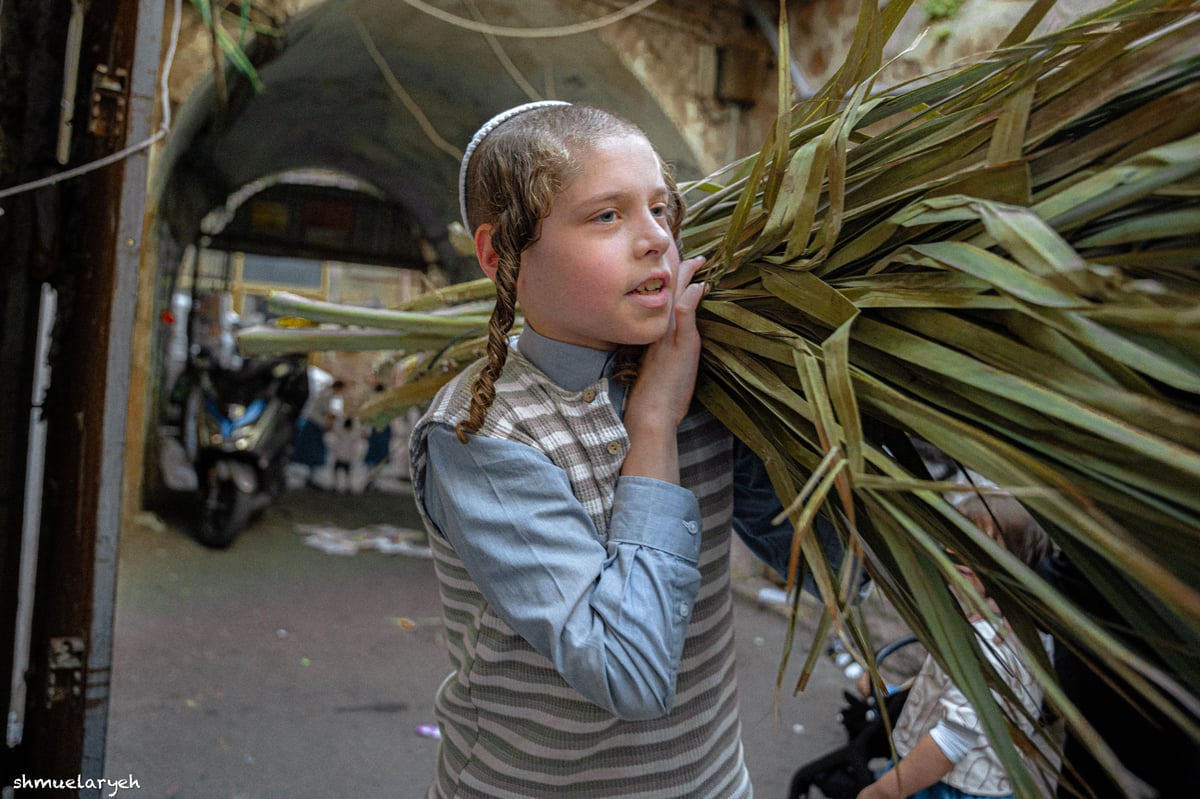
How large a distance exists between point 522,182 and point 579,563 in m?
0.38

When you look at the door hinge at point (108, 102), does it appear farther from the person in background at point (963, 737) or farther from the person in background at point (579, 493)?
the person in background at point (963, 737)

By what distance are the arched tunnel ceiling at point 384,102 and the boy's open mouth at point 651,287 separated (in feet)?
9.44

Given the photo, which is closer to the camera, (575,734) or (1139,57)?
(1139,57)

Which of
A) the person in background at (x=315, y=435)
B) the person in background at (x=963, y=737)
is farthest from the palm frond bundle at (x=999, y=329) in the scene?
the person in background at (x=315, y=435)

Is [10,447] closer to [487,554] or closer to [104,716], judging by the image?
[104,716]

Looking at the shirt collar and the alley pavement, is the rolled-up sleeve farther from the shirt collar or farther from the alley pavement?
the alley pavement

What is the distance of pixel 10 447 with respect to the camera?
177 centimetres

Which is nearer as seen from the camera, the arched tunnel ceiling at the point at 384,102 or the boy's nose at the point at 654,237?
the boy's nose at the point at 654,237

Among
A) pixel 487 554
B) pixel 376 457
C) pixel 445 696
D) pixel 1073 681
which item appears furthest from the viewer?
pixel 376 457

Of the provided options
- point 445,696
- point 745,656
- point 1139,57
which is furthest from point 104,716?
point 745,656

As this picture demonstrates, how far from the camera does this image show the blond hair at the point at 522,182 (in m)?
0.91

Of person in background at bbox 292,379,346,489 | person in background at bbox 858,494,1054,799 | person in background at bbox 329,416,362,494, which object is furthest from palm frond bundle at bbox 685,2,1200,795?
person in background at bbox 292,379,346,489

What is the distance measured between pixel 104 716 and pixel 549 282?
3.90 feet

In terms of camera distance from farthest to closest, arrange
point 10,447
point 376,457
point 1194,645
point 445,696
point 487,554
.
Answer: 1. point 376,457
2. point 10,447
3. point 445,696
4. point 487,554
5. point 1194,645
